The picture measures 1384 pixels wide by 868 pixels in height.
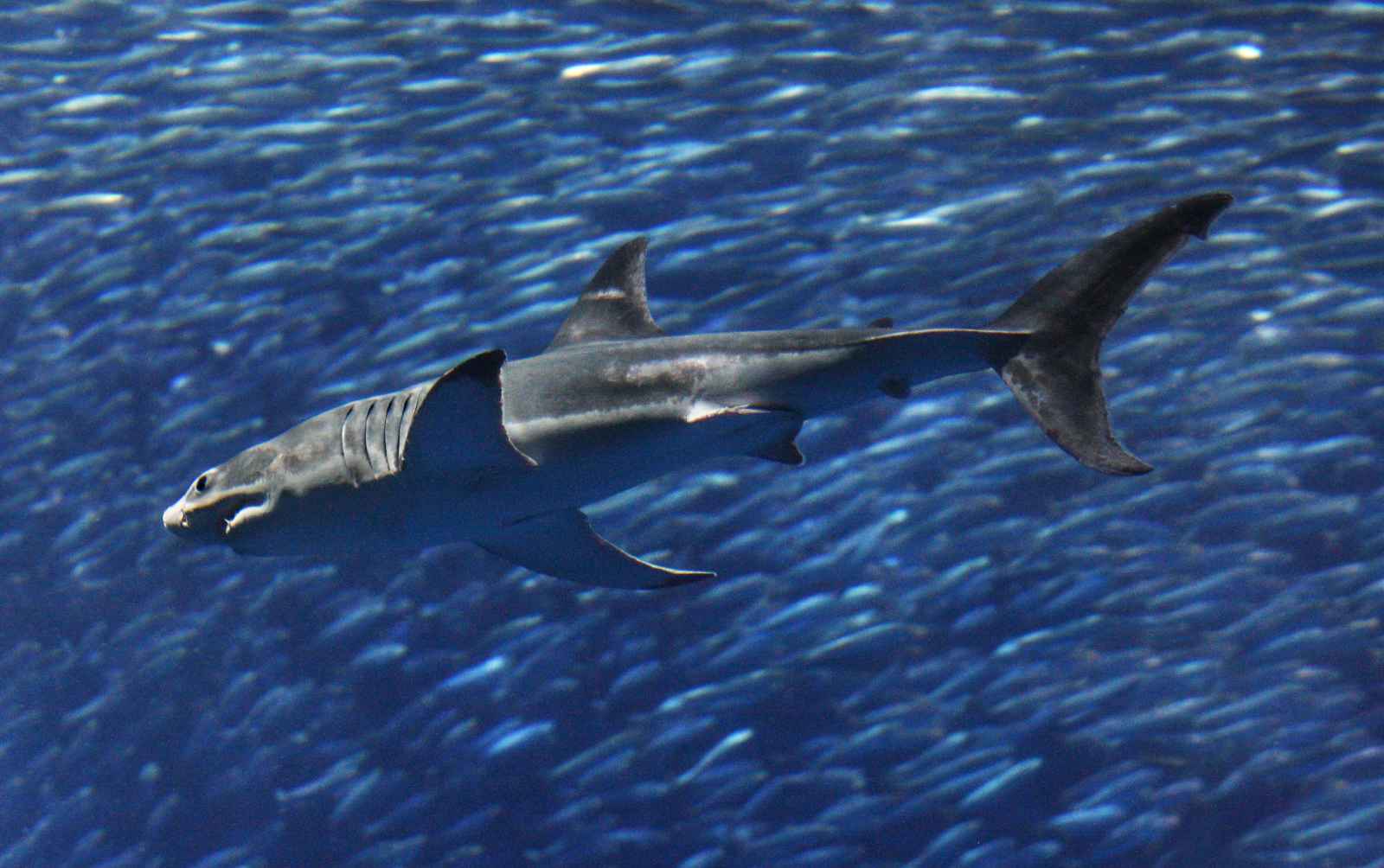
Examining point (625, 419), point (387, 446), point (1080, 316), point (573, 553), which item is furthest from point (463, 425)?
point (1080, 316)

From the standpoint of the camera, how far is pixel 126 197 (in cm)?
1041

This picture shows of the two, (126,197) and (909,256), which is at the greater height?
(126,197)

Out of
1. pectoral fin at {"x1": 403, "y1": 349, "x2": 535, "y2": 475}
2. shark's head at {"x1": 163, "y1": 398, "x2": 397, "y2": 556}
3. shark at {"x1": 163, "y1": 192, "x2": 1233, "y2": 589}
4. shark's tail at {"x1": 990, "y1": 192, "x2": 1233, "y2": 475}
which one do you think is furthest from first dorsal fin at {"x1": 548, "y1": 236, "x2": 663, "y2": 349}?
shark's tail at {"x1": 990, "y1": 192, "x2": 1233, "y2": 475}

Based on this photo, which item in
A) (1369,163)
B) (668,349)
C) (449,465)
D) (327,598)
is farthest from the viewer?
(327,598)

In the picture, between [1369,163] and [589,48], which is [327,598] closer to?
[589,48]

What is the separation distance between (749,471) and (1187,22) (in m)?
5.80

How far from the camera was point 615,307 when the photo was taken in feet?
13.4

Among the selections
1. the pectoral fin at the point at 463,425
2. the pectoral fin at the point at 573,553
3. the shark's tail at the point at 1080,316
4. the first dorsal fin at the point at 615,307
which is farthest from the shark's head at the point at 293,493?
the shark's tail at the point at 1080,316

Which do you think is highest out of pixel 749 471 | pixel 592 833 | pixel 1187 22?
pixel 1187 22

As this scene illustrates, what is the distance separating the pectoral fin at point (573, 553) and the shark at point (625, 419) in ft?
0.43

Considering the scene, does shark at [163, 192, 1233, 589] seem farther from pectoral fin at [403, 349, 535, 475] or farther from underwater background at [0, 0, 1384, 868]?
underwater background at [0, 0, 1384, 868]

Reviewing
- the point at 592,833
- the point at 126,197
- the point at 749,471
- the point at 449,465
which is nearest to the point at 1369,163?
the point at 749,471

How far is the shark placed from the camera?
314 centimetres

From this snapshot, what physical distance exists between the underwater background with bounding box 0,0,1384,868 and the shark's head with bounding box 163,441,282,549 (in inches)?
268
